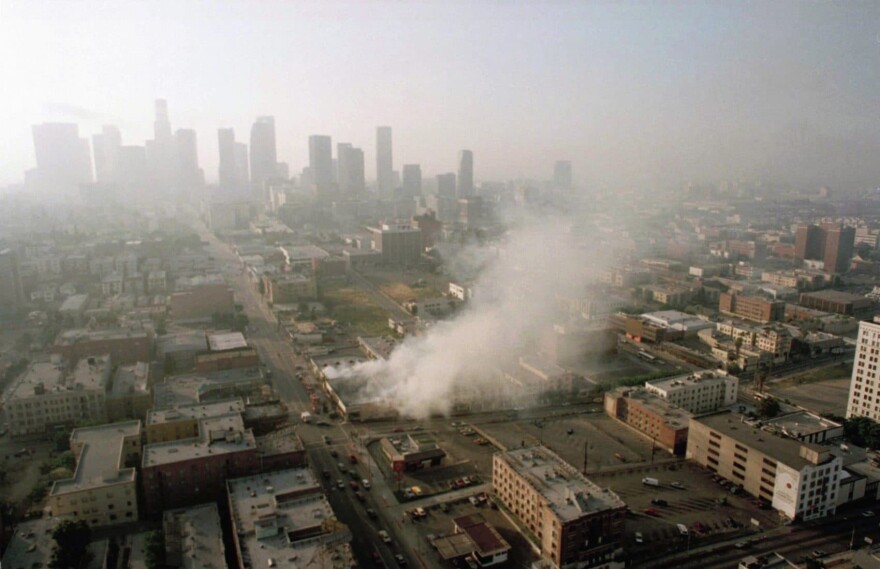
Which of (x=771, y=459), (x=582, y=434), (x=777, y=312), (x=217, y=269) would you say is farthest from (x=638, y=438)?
(x=217, y=269)

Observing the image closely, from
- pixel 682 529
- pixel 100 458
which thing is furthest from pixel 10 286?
pixel 682 529

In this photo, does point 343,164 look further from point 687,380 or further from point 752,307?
point 687,380

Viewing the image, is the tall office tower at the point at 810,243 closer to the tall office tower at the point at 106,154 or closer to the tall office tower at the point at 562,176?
the tall office tower at the point at 562,176

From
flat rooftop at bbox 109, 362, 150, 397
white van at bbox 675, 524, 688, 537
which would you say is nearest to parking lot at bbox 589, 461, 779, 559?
white van at bbox 675, 524, 688, 537

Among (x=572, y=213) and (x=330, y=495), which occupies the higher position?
(x=572, y=213)

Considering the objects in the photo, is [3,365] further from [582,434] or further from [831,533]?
[831,533]

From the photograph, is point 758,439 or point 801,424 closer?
point 758,439
